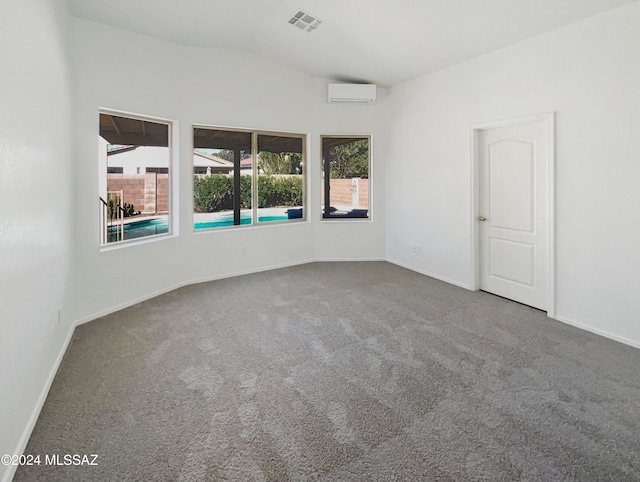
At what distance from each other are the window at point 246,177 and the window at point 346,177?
431 millimetres

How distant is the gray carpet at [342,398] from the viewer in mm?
1631

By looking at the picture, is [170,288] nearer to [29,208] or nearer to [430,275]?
[29,208]

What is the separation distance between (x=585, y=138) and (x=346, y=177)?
11.3 feet

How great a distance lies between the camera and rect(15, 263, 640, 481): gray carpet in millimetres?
1631

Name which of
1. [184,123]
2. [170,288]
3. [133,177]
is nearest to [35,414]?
[170,288]

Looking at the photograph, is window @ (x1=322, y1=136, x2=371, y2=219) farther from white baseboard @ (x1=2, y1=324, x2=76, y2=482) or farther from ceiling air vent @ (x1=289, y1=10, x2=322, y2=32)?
white baseboard @ (x1=2, y1=324, x2=76, y2=482)

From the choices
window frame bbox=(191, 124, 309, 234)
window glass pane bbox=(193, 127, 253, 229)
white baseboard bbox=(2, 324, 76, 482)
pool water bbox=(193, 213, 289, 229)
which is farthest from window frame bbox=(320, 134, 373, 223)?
white baseboard bbox=(2, 324, 76, 482)

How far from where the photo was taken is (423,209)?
5.20 metres

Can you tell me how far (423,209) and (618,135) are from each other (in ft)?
8.26

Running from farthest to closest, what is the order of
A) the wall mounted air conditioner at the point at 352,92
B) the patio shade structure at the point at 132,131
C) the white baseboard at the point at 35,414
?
the wall mounted air conditioner at the point at 352,92
the patio shade structure at the point at 132,131
the white baseboard at the point at 35,414

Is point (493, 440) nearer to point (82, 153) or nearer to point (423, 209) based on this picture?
point (423, 209)

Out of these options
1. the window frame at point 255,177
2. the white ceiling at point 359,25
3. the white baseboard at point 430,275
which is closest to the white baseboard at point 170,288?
the window frame at point 255,177

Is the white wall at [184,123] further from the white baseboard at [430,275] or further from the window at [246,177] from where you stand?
the white baseboard at [430,275]

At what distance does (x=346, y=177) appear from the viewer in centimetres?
595
